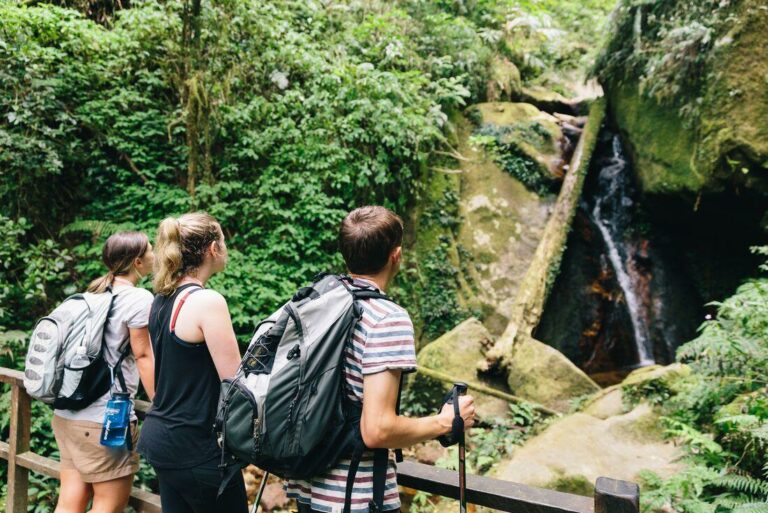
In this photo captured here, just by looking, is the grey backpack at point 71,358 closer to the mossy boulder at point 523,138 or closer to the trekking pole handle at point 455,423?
the trekking pole handle at point 455,423

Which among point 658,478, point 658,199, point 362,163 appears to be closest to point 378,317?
point 658,478

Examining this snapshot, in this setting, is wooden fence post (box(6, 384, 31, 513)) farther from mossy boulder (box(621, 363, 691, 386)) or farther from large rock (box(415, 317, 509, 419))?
mossy boulder (box(621, 363, 691, 386))

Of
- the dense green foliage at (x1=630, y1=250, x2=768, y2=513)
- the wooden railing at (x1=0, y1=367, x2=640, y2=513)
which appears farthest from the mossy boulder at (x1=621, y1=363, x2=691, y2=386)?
the wooden railing at (x1=0, y1=367, x2=640, y2=513)

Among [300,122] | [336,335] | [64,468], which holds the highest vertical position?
[300,122]

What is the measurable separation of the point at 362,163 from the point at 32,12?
4837 mm

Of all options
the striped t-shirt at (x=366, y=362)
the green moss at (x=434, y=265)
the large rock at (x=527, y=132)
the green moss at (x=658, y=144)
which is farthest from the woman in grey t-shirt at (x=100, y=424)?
the large rock at (x=527, y=132)

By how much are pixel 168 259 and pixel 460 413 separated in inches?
55.2

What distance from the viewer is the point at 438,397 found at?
263 inches

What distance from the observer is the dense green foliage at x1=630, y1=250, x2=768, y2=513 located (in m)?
3.48

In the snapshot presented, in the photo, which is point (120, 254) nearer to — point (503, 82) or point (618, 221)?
point (618, 221)

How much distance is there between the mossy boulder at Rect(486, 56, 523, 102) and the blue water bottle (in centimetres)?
1098

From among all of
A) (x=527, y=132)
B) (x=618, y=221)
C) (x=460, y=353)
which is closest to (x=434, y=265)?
(x=460, y=353)

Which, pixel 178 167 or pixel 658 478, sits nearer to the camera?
pixel 658 478

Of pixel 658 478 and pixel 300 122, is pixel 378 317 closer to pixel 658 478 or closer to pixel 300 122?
pixel 658 478
